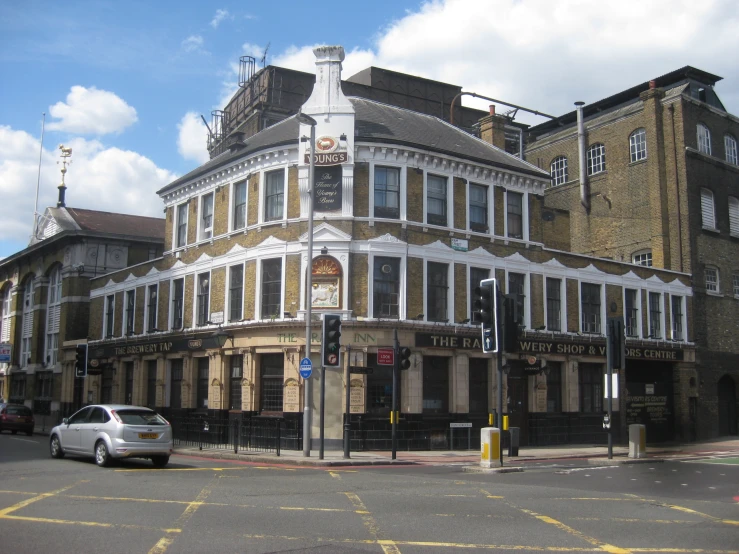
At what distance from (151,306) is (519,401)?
17.0m

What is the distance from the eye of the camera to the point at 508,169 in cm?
3006

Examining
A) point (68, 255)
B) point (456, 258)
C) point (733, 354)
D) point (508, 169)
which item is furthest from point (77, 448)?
point (733, 354)

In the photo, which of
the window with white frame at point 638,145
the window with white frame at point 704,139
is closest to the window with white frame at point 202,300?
the window with white frame at point 638,145

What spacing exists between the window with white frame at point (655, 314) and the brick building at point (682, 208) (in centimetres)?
15

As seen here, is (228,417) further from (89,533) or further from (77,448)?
(89,533)

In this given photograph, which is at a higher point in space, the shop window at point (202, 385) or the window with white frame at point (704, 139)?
the window with white frame at point (704, 139)

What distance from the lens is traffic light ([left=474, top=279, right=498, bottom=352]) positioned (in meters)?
19.1

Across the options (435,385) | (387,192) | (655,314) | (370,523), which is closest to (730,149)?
(655,314)

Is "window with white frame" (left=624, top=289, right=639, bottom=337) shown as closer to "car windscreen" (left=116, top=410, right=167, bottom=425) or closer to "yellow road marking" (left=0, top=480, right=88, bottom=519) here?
"car windscreen" (left=116, top=410, right=167, bottom=425)

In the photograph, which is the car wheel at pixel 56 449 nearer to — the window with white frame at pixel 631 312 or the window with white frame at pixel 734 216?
the window with white frame at pixel 631 312

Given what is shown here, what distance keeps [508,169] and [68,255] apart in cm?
2599

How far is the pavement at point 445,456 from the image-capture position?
2089 cm

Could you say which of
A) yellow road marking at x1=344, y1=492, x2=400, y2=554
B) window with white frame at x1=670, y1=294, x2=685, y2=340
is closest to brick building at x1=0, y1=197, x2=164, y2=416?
yellow road marking at x1=344, y1=492, x2=400, y2=554

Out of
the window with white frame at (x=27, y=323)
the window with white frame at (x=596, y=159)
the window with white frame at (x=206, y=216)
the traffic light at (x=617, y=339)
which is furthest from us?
the window with white frame at (x=27, y=323)
